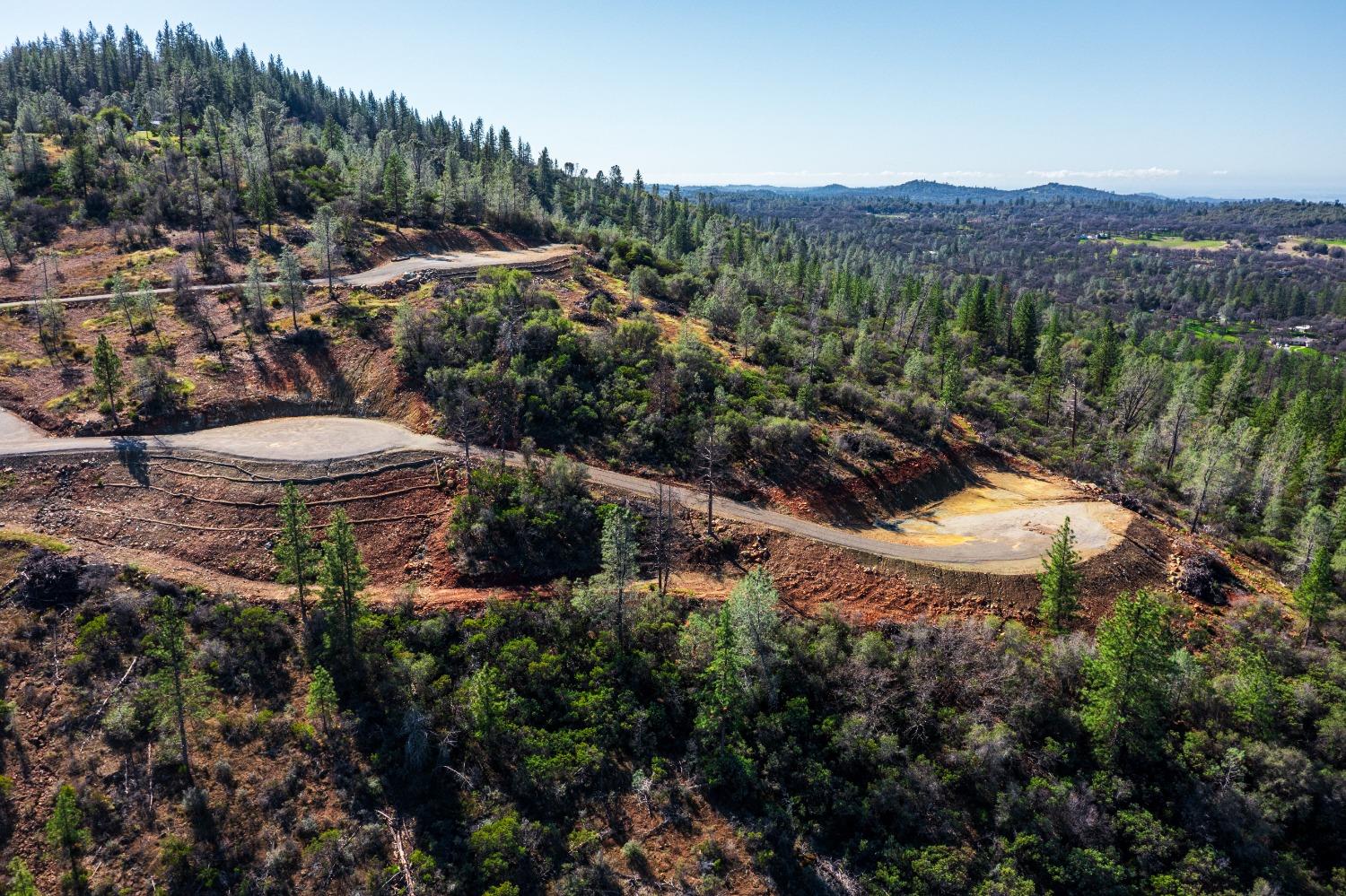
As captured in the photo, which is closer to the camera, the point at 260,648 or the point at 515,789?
the point at 515,789

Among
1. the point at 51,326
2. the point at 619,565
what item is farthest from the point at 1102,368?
the point at 51,326

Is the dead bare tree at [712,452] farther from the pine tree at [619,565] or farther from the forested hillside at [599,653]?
the pine tree at [619,565]

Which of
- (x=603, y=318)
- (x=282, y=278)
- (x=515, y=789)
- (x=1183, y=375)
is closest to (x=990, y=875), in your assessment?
(x=515, y=789)

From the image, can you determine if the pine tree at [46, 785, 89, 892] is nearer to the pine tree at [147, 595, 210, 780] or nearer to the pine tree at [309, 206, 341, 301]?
the pine tree at [147, 595, 210, 780]

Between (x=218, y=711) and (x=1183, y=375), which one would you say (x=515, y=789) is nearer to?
(x=218, y=711)

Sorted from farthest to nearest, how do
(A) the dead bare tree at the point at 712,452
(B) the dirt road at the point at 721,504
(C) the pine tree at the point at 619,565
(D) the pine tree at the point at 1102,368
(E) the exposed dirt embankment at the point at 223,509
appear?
(D) the pine tree at the point at 1102,368
(A) the dead bare tree at the point at 712,452
(B) the dirt road at the point at 721,504
(E) the exposed dirt embankment at the point at 223,509
(C) the pine tree at the point at 619,565

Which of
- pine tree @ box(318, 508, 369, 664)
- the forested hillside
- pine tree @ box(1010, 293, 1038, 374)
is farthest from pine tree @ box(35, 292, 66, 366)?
pine tree @ box(1010, 293, 1038, 374)

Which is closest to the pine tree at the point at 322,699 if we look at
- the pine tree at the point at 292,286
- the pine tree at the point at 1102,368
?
the pine tree at the point at 292,286
